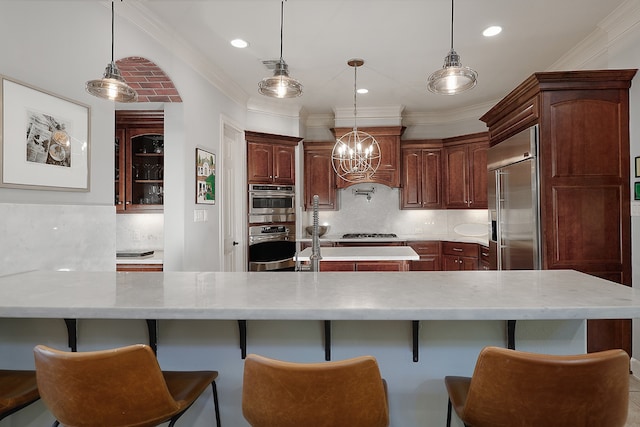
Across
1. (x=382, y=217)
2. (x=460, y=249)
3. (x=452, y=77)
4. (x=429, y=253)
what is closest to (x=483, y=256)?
(x=460, y=249)

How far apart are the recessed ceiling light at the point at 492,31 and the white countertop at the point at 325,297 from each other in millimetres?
2332

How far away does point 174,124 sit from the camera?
3.32m

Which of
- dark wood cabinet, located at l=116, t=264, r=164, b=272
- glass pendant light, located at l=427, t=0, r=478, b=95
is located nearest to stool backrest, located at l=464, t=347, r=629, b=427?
glass pendant light, located at l=427, t=0, r=478, b=95

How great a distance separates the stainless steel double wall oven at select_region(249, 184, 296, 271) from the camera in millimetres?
4809

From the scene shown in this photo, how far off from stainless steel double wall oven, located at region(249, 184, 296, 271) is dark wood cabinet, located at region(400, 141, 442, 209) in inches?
68.1

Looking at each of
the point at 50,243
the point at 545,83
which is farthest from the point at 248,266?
the point at 545,83

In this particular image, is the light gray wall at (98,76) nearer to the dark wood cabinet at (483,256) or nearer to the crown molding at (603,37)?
the dark wood cabinet at (483,256)

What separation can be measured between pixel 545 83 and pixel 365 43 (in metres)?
1.53

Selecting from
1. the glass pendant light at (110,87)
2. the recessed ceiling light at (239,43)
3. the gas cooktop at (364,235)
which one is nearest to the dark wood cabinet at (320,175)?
the gas cooktop at (364,235)

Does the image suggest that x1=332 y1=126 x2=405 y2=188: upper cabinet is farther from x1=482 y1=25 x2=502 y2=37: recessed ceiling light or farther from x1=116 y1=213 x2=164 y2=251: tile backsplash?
x1=116 y1=213 x2=164 y2=251: tile backsplash

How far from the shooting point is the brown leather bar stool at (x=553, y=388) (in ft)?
2.99

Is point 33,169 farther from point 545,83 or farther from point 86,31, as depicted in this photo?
point 545,83

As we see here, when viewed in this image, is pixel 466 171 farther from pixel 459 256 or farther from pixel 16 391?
pixel 16 391

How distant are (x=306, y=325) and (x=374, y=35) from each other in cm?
272
